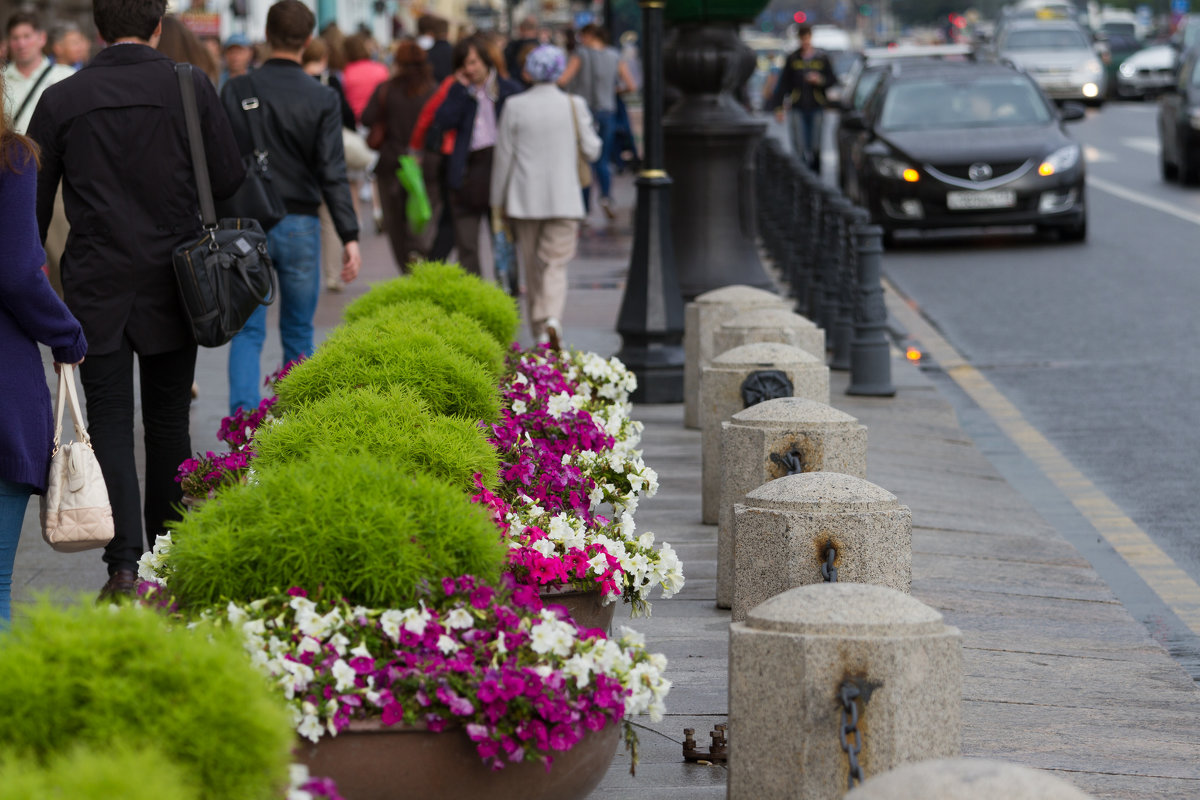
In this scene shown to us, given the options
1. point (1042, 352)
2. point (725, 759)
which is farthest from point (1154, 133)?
point (725, 759)

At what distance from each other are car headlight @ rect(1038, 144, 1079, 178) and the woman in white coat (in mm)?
7535

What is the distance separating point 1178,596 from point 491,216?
685 cm

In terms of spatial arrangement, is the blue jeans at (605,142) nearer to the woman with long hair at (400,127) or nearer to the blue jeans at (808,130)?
the blue jeans at (808,130)

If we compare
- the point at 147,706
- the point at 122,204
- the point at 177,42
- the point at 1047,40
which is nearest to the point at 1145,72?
the point at 1047,40

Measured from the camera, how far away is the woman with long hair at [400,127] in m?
13.6

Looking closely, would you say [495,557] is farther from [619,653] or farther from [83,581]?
[83,581]

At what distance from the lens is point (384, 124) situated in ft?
45.3

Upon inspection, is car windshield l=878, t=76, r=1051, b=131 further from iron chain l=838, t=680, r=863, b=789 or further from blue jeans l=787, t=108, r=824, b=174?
iron chain l=838, t=680, r=863, b=789

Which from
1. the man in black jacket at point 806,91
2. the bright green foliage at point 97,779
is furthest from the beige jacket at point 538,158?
the man in black jacket at point 806,91

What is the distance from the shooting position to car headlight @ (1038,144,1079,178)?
17.8 m

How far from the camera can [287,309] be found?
28.6ft

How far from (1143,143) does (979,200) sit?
1594 cm

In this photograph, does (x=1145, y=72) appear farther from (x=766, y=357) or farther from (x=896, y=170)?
(x=766, y=357)

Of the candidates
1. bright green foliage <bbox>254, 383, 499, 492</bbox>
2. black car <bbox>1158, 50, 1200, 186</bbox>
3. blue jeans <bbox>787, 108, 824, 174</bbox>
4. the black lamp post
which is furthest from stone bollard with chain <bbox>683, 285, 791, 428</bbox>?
blue jeans <bbox>787, 108, 824, 174</bbox>
